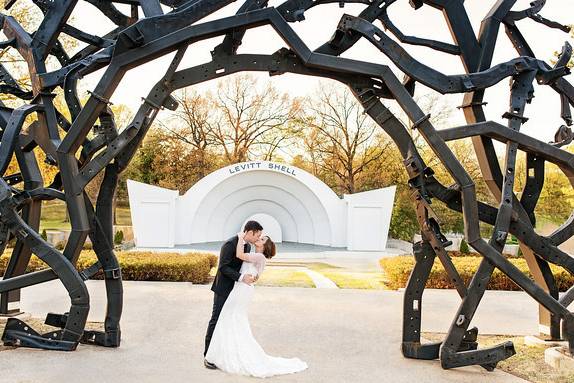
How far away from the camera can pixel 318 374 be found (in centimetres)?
596

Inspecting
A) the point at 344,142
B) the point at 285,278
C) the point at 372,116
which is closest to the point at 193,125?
the point at 344,142

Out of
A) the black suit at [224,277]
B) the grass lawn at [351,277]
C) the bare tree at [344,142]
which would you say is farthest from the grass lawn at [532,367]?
the bare tree at [344,142]

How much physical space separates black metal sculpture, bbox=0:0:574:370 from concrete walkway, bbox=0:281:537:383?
1.37 feet

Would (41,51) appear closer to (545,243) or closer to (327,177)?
(545,243)

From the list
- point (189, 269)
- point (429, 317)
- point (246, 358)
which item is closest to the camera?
point (246, 358)

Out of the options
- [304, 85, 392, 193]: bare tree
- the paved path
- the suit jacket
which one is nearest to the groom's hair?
the suit jacket

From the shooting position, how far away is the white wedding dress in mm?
5906

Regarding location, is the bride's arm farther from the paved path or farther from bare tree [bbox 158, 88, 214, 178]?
bare tree [bbox 158, 88, 214, 178]

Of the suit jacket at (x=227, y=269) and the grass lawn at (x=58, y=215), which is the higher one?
the grass lawn at (x=58, y=215)

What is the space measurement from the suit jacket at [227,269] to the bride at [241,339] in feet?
0.29

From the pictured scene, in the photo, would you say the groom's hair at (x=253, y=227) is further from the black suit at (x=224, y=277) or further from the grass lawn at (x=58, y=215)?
the grass lawn at (x=58, y=215)

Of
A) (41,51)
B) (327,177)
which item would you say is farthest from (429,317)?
(327,177)

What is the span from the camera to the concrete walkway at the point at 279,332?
230 inches

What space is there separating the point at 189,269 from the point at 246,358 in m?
7.93
